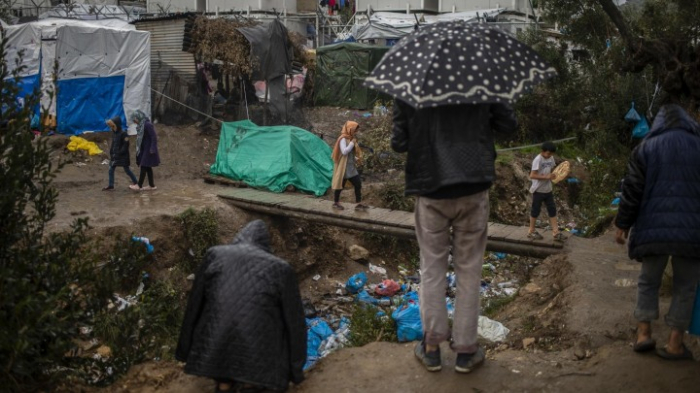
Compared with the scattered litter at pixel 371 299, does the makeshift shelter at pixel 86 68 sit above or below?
above

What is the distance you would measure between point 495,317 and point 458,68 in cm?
381

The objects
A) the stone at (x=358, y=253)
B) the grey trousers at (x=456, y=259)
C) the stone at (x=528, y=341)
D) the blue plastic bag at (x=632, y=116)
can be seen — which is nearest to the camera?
the grey trousers at (x=456, y=259)

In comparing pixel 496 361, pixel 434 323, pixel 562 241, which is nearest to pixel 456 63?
pixel 434 323

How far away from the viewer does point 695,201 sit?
12.3 ft

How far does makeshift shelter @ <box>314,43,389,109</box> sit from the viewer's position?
20.2 m

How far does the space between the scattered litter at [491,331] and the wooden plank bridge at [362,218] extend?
252 centimetres

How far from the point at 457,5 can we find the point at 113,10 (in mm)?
13570

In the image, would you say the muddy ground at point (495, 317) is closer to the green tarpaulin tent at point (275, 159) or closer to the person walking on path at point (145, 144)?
the person walking on path at point (145, 144)

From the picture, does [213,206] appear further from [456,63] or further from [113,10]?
[113,10]

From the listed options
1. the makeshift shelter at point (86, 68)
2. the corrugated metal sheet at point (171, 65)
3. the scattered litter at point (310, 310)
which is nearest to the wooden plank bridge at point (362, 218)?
the scattered litter at point (310, 310)

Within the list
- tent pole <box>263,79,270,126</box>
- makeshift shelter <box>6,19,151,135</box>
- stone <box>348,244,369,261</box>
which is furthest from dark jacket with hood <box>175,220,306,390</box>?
tent pole <box>263,79,270,126</box>

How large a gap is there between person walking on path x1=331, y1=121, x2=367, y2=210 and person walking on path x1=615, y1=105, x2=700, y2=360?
19.8 ft

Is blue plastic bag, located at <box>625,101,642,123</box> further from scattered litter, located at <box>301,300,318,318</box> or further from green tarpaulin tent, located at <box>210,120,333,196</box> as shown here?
scattered litter, located at <box>301,300,318,318</box>

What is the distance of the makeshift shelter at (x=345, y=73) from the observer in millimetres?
20172
